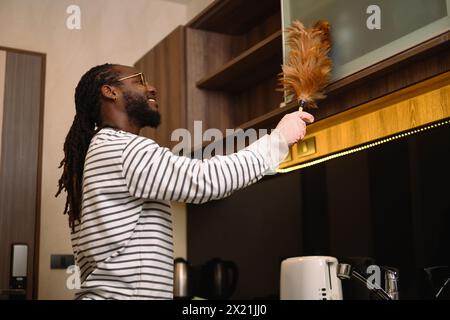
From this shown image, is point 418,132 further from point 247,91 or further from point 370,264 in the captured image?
point 247,91

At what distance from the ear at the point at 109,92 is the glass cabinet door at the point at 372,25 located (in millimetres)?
655

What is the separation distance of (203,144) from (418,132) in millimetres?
848

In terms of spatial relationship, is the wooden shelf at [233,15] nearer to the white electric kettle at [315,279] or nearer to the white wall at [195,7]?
the white wall at [195,7]

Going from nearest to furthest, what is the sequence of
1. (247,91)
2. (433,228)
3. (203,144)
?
(433,228), (203,144), (247,91)

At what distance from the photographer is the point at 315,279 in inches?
73.9

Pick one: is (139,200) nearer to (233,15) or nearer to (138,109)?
(138,109)

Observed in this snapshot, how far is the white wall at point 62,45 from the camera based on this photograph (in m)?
2.88

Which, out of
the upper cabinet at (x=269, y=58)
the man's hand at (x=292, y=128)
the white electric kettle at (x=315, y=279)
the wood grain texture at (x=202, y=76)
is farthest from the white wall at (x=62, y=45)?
the man's hand at (x=292, y=128)

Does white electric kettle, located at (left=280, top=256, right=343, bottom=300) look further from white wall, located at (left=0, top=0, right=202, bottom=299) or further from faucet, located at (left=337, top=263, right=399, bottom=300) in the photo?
white wall, located at (left=0, top=0, right=202, bottom=299)

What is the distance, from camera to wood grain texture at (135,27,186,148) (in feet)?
8.35

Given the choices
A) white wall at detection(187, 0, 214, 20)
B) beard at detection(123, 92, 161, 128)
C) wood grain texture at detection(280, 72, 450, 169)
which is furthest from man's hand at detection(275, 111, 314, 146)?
white wall at detection(187, 0, 214, 20)

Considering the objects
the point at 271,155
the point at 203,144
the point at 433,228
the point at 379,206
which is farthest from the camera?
the point at 203,144

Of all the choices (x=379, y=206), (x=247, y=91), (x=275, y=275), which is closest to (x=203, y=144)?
(x=247, y=91)

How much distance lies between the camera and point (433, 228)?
179cm
